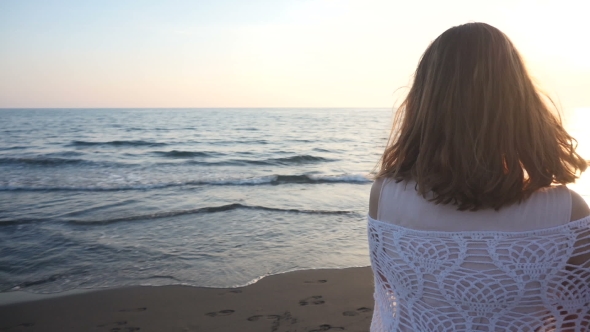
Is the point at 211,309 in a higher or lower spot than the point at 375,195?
lower

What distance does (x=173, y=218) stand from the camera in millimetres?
8359

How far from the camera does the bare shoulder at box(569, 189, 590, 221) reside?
1265 mm

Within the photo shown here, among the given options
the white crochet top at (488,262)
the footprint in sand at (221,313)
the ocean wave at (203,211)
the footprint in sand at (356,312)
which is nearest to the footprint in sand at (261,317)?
the footprint in sand at (221,313)

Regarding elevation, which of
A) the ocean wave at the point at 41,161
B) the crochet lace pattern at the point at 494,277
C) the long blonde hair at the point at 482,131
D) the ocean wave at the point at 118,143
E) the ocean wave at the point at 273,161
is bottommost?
the ocean wave at the point at 41,161

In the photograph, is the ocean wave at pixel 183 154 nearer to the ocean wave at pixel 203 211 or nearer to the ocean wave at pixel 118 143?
the ocean wave at pixel 118 143

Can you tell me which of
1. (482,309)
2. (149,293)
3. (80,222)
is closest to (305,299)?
(149,293)

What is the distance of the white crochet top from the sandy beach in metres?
2.76

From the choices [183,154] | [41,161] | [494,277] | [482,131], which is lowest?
[41,161]

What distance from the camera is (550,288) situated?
1.30m

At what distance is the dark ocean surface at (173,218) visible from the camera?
5707 mm

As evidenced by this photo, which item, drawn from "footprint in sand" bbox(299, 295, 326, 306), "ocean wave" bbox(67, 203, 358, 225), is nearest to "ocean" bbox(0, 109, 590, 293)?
"ocean wave" bbox(67, 203, 358, 225)

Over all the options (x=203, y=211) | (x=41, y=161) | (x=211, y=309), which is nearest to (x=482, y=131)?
(x=211, y=309)

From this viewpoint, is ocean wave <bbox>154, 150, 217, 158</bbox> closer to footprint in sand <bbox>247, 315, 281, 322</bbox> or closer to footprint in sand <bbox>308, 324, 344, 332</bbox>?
footprint in sand <bbox>247, 315, 281, 322</bbox>

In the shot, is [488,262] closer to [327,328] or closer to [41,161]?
[327,328]
